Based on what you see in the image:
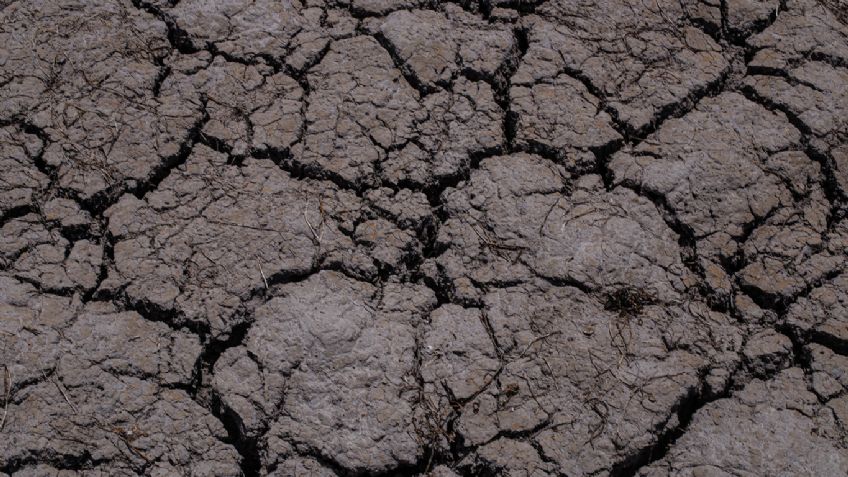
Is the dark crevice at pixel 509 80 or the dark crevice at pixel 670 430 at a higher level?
the dark crevice at pixel 509 80

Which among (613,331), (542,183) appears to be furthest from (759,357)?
(542,183)

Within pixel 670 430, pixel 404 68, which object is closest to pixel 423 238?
pixel 404 68

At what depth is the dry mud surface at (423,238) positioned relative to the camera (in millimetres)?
2436

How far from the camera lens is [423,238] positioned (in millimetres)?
2781

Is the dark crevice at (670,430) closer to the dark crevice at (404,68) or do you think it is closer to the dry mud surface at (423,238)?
the dry mud surface at (423,238)

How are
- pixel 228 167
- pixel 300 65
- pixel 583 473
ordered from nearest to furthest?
1. pixel 583 473
2. pixel 228 167
3. pixel 300 65

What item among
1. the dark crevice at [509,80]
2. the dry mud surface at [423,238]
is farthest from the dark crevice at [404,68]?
the dark crevice at [509,80]

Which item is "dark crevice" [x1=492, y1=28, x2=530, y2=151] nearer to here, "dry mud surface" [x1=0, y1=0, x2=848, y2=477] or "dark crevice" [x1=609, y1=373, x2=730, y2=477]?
"dry mud surface" [x1=0, y1=0, x2=848, y2=477]

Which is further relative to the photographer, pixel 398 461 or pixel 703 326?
pixel 703 326

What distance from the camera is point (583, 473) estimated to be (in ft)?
7.84

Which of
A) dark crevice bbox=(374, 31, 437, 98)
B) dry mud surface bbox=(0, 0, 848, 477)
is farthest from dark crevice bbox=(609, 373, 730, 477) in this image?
dark crevice bbox=(374, 31, 437, 98)

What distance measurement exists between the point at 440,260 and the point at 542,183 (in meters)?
0.43

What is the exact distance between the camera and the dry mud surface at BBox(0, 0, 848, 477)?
2436 mm

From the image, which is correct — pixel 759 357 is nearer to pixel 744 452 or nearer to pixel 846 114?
pixel 744 452
